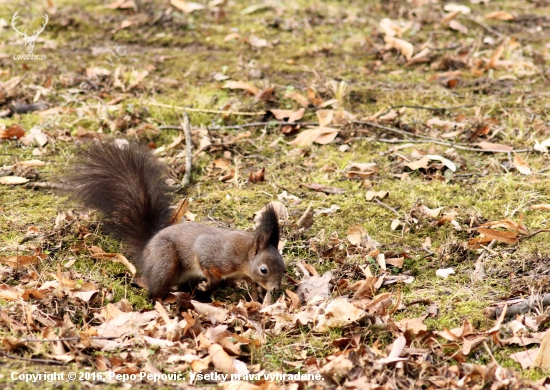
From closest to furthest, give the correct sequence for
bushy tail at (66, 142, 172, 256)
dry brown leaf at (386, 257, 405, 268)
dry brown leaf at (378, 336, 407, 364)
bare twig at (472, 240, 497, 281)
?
dry brown leaf at (378, 336, 407, 364) < bare twig at (472, 240, 497, 281) < dry brown leaf at (386, 257, 405, 268) < bushy tail at (66, 142, 172, 256)

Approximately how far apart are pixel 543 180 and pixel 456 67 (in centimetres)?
214

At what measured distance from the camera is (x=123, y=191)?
3877mm

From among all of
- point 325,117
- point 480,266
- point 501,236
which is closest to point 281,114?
point 325,117

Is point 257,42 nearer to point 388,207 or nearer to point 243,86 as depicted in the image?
point 243,86

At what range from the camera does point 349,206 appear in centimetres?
434

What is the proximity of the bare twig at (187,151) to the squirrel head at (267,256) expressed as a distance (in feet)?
→ 4.15

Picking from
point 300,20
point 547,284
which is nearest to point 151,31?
point 300,20

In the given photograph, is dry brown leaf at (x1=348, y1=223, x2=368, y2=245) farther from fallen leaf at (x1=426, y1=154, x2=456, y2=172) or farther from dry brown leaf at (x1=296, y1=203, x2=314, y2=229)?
fallen leaf at (x1=426, y1=154, x2=456, y2=172)

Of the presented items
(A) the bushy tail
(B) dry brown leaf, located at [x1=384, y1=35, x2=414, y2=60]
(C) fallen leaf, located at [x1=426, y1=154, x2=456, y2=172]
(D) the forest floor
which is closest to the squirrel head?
(D) the forest floor

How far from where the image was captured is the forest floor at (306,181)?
293cm

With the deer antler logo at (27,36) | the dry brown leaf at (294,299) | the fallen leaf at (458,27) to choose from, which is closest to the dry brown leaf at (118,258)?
the dry brown leaf at (294,299)

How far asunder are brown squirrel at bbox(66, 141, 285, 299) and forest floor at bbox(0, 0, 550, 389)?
146mm

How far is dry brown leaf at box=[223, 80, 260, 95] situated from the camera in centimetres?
573

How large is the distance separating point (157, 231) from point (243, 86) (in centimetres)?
223
